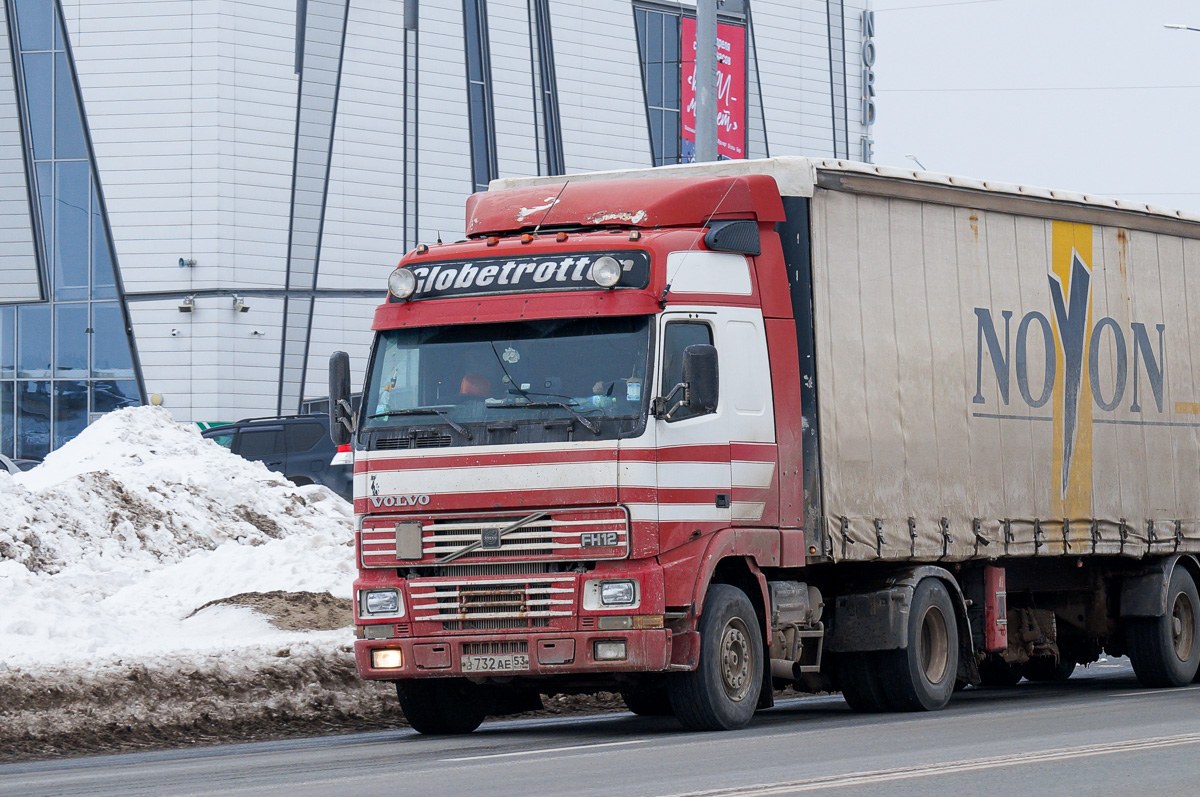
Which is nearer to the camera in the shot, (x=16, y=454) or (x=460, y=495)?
(x=460, y=495)

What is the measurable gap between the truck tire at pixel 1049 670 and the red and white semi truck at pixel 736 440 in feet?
6.16

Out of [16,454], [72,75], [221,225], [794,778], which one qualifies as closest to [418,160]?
[221,225]

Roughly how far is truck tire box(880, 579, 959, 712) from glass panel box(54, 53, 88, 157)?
37.3m

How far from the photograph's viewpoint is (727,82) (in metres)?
55.6

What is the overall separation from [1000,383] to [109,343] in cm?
3597

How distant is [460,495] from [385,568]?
0.80 meters

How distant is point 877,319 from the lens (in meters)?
13.3

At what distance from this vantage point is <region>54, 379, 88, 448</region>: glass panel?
4647 cm

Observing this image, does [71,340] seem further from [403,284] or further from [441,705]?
[403,284]

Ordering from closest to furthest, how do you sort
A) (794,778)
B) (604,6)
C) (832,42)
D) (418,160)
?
(794,778) → (418,160) → (604,6) → (832,42)

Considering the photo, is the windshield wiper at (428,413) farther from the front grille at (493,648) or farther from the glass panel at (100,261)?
the glass panel at (100,261)

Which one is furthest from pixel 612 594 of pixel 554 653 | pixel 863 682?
pixel 863 682

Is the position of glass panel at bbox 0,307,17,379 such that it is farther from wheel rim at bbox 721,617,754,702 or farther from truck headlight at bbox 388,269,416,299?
wheel rim at bbox 721,617,754,702

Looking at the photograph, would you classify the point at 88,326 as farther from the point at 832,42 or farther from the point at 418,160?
the point at 832,42
